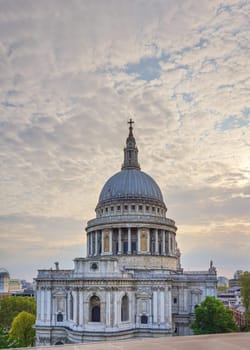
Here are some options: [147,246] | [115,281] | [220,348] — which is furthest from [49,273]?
[220,348]

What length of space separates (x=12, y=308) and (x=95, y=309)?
41.6 m

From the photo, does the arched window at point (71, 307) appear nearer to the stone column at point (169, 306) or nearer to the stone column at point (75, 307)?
the stone column at point (75, 307)

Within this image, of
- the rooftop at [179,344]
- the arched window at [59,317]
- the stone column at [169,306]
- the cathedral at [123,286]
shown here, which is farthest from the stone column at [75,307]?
the rooftop at [179,344]

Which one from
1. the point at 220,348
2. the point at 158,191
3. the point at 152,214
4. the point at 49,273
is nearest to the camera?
the point at 220,348

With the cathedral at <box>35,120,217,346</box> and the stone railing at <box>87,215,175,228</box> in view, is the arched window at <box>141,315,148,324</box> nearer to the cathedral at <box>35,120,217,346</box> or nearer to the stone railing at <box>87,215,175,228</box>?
the cathedral at <box>35,120,217,346</box>

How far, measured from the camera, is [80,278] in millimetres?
58219

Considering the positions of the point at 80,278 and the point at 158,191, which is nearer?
the point at 80,278

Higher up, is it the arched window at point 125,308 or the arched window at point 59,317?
the arched window at point 125,308

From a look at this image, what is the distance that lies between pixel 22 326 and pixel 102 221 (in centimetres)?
2198

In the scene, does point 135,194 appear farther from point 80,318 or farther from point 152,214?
point 80,318

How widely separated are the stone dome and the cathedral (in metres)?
0.25

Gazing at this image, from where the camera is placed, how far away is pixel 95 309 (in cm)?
5756

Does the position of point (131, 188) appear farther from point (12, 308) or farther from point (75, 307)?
point (12, 308)

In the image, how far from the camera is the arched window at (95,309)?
57344mm
